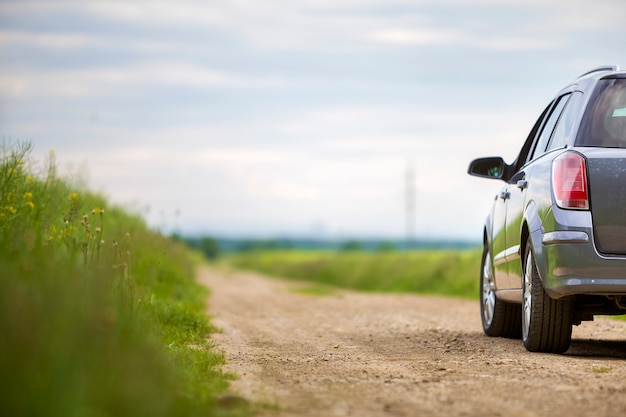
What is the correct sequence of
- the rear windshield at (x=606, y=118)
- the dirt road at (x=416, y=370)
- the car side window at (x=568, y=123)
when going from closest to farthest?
the dirt road at (x=416, y=370), the rear windshield at (x=606, y=118), the car side window at (x=568, y=123)

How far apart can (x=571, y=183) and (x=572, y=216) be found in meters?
0.25

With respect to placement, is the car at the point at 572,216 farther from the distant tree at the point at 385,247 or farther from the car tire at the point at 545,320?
the distant tree at the point at 385,247

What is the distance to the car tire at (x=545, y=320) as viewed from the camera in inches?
332

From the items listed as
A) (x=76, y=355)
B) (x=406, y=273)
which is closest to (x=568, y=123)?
(x=76, y=355)

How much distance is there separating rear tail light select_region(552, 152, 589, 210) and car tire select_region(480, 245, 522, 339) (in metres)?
2.91

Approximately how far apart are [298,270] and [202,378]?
47261 millimetres

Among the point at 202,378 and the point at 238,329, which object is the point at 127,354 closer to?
the point at 202,378

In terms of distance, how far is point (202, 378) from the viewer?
6.72 meters

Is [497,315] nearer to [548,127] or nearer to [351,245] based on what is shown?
[548,127]

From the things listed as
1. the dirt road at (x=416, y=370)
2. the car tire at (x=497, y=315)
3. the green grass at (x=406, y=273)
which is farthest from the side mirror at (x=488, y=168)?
the green grass at (x=406, y=273)

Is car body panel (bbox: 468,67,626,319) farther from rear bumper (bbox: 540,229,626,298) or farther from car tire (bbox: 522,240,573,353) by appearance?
car tire (bbox: 522,240,573,353)

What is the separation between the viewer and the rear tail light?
781 cm

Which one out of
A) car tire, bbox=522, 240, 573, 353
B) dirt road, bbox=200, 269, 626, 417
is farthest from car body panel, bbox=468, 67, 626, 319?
dirt road, bbox=200, 269, 626, 417

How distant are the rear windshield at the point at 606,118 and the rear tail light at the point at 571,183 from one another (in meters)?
0.28
